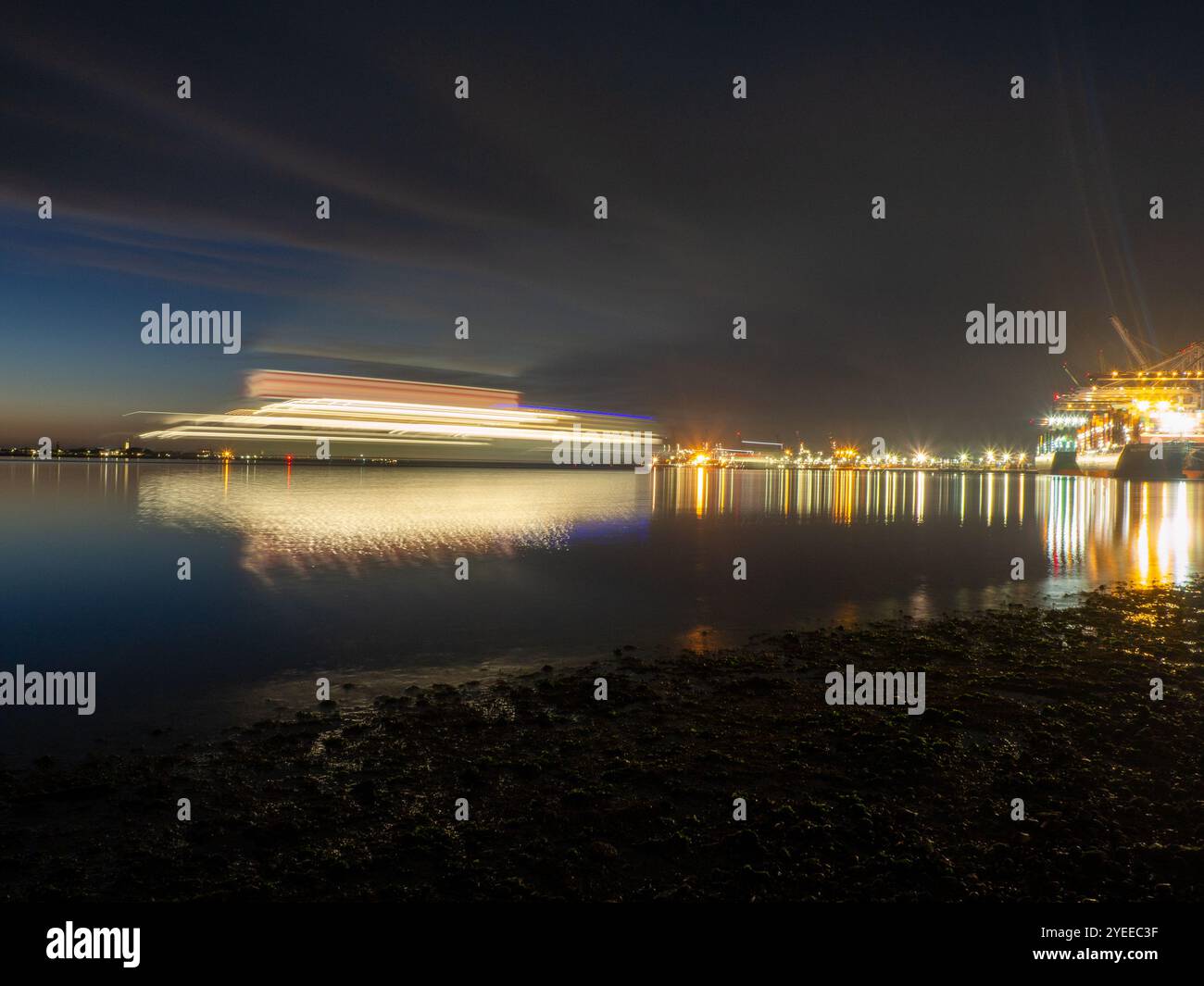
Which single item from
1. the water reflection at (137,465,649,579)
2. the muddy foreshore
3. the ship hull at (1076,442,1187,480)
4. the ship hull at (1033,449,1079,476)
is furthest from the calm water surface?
the ship hull at (1033,449,1079,476)

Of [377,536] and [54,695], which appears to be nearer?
[54,695]

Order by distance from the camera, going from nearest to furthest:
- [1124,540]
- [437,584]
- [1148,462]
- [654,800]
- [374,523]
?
[654,800], [437,584], [1124,540], [374,523], [1148,462]

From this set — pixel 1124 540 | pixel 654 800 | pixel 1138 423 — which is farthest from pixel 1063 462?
pixel 654 800

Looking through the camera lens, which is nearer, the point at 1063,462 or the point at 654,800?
the point at 654,800

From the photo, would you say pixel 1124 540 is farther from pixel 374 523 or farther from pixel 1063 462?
pixel 1063 462

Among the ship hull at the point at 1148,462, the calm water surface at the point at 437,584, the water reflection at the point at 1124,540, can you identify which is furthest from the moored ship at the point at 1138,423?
the calm water surface at the point at 437,584
